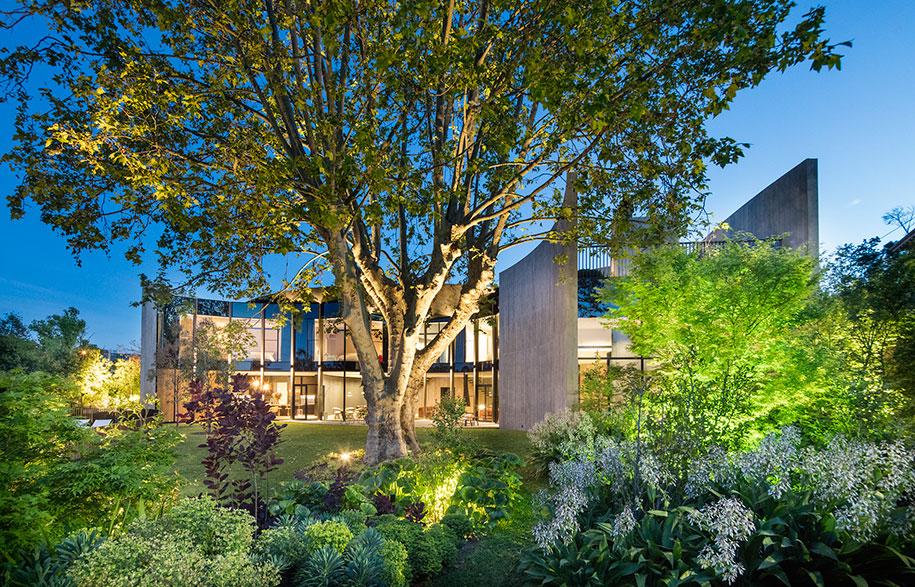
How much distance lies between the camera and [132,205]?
825 centimetres

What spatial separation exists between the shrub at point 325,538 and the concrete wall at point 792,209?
11.1 m

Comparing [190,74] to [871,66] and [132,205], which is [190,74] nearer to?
[132,205]

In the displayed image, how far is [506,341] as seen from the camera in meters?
18.4

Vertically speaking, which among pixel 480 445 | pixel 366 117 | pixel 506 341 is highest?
pixel 366 117

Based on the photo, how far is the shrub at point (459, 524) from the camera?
5.71m

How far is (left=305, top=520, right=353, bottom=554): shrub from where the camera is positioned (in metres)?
3.80

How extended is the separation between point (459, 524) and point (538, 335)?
393 inches

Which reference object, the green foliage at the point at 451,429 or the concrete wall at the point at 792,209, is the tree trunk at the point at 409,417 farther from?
the concrete wall at the point at 792,209

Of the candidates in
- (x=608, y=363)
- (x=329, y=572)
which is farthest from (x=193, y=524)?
(x=608, y=363)

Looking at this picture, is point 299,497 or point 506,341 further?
point 506,341

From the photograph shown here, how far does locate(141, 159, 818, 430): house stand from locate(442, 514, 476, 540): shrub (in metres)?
2.45

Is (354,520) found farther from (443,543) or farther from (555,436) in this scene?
(555,436)

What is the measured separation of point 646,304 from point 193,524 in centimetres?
967

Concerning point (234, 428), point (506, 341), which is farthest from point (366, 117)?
point (506, 341)
